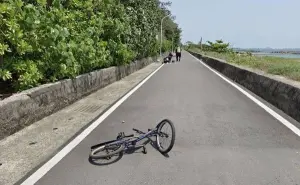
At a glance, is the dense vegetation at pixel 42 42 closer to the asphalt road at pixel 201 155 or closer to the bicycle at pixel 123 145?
the asphalt road at pixel 201 155

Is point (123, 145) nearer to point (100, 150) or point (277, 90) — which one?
point (100, 150)

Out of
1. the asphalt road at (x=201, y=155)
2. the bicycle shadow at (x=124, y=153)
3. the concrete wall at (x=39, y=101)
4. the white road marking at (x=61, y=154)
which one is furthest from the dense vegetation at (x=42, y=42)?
the bicycle shadow at (x=124, y=153)

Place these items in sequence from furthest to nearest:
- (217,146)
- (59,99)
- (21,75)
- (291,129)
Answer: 1. (59,99)
2. (21,75)
3. (291,129)
4. (217,146)

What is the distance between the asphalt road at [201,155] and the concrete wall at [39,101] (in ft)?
4.49

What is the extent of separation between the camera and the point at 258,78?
12320 mm

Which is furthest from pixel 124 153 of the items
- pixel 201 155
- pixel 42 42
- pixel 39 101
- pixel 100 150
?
pixel 42 42

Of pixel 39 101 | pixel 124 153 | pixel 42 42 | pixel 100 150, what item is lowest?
pixel 124 153

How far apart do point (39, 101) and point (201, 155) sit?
389 centimetres

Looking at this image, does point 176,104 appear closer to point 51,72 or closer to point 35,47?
point 51,72

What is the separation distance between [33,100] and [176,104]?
166 inches

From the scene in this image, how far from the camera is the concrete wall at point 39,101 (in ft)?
19.9

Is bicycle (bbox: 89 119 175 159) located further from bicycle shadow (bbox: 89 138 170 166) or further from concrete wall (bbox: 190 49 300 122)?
concrete wall (bbox: 190 49 300 122)

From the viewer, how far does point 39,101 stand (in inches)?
292

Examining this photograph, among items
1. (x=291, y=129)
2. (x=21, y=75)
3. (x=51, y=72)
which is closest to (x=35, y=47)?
(x=21, y=75)
